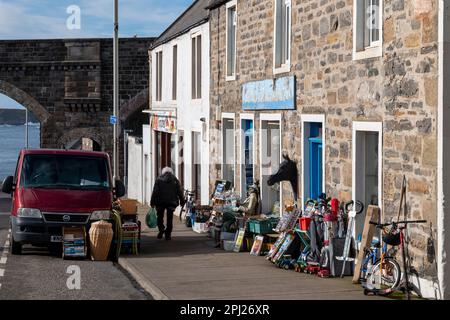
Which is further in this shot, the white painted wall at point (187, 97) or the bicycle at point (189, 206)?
the white painted wall at point (187, 97)

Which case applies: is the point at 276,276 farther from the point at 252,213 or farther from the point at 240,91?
the point at 240,91

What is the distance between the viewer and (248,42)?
20.0m

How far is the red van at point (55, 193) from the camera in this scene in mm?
16453

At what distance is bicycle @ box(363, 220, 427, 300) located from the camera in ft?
37.8

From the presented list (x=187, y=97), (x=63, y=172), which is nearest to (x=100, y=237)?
(x=63, y=172)

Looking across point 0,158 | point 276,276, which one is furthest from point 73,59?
point 0,158

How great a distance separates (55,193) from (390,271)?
718 cm

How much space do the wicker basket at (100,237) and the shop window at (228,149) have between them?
6.06m

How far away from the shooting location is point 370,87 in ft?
43.3

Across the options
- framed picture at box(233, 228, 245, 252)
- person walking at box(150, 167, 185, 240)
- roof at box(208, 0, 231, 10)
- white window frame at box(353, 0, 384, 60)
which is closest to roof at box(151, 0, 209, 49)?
roof at box(208, 0, 231, 10)

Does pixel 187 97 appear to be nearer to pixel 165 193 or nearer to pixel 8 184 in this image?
pixel 165 193

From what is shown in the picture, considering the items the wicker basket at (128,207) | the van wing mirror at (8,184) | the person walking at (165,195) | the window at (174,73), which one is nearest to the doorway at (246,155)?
the person walking at (165,195)

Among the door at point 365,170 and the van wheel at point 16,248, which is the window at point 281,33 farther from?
the van wheel at point 16,248
